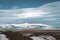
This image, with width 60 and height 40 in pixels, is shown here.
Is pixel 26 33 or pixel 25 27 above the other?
pixel 25 27

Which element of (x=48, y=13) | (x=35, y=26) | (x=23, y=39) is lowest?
(x=23, y=39)

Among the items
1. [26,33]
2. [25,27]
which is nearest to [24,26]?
[25,27]

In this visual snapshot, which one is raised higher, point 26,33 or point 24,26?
point 24,26

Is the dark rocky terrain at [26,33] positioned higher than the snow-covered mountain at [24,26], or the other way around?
the snow-covered mountain at [24,26]

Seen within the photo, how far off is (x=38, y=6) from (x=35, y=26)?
523mm

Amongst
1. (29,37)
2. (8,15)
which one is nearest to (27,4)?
(8,15)

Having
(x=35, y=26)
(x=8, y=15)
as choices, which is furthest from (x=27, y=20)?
(x=8, y=15)

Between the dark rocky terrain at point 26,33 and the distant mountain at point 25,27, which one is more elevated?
the distant mountain at point 25,27

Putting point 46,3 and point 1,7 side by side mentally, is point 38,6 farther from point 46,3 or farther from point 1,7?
point 1,7

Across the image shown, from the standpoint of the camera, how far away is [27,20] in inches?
156

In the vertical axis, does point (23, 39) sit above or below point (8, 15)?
below

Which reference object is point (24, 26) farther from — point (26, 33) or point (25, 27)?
point (26, 33)

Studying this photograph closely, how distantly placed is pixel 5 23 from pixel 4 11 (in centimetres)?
31

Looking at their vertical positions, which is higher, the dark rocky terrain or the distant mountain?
the distant mountain
